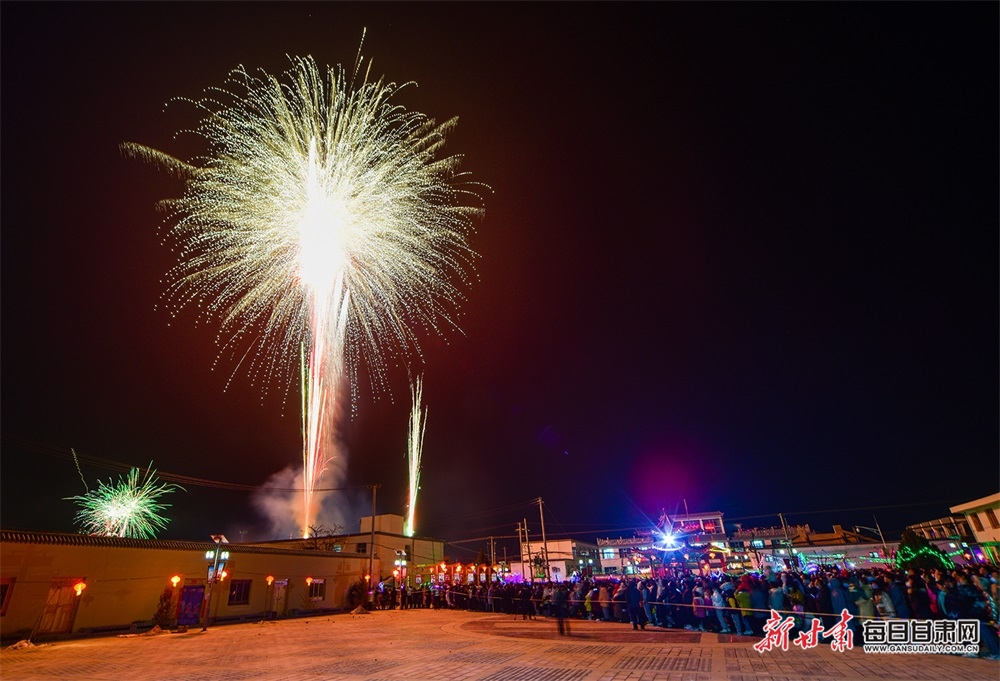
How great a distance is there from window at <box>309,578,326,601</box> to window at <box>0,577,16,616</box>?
54.1 feet

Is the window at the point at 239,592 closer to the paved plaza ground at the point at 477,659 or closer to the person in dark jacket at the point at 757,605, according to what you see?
the paved plaza ground at the point at 477,659

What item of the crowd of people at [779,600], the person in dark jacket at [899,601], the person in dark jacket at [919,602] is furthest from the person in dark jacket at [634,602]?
the person in dark jacket at [919,602]

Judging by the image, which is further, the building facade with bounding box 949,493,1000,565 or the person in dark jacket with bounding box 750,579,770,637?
the building facade with bounding box 949,493,1000,565

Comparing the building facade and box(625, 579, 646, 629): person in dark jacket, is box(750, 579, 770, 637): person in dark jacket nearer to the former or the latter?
box(625, 579, 646, 629): person in dark jacket

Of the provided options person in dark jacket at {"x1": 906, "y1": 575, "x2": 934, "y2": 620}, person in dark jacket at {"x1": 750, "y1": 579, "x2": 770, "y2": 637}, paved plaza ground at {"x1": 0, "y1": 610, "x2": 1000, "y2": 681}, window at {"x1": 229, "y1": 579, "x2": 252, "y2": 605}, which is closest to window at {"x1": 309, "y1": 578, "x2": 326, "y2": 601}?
window at {"x1": 229, "y1": 579, "x2": 252, "y2": 605}

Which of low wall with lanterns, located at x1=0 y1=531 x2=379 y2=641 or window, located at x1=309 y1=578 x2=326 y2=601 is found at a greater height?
low wall with lanterns, located at x1=0 y1=531 x2=379 y2=641

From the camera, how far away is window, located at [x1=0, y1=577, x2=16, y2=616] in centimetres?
1752

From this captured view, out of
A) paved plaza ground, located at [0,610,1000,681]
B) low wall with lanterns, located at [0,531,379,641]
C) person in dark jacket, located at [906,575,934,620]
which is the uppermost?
low wall with lanterns, located at [0,531,379,641]

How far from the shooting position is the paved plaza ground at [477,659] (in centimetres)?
808

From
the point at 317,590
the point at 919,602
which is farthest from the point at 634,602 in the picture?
the point at 317,590

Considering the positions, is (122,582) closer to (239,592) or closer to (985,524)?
(239,592)

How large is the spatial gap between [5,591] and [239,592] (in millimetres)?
11050

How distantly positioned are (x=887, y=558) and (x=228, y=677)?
72099 millimetres

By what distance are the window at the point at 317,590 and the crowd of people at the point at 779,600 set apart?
17254 millimetres
